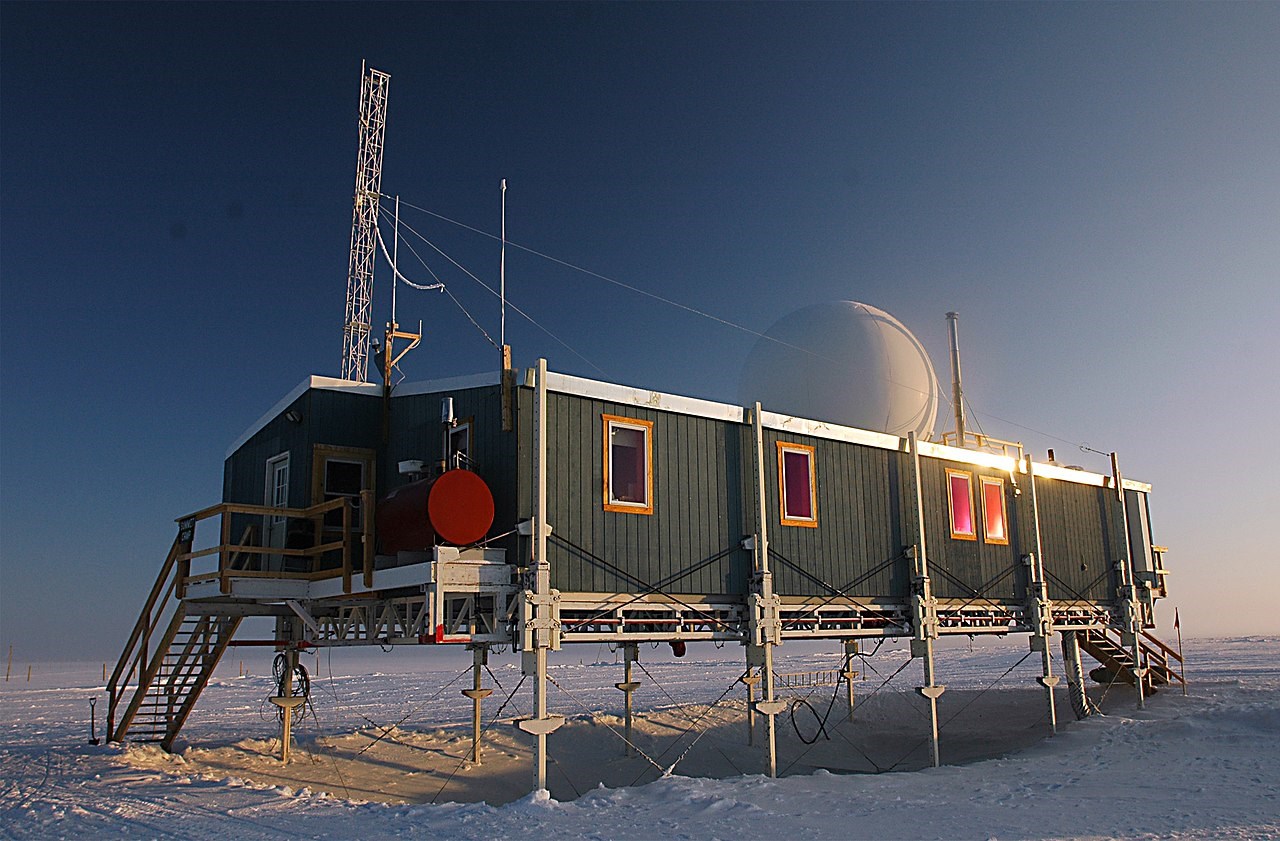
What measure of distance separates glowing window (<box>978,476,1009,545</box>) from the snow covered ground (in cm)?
494

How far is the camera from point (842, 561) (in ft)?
67.1

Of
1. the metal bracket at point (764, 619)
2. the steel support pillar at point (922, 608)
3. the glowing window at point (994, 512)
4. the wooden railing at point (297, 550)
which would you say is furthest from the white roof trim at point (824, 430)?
the wooden railing at point (297, 550)

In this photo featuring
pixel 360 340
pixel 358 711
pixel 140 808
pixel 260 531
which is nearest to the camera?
pixel 140 808

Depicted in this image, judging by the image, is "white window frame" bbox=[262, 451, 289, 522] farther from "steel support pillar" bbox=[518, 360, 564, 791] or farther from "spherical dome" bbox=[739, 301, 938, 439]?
"spherical dome" bbox=[739, 301, 938, 439]

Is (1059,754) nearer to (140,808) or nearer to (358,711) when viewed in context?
(140,808)

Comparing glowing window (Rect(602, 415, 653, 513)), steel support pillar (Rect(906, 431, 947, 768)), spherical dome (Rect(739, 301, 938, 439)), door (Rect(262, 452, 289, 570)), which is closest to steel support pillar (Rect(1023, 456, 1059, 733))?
spherical dome (Rect(739, 301, 938, 439))

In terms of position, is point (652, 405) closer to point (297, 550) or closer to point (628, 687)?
point (297, 550)

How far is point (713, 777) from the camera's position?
2317 centimetres

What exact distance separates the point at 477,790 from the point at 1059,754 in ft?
41.9

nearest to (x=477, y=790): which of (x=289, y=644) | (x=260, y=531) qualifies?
(x=289, y=644)

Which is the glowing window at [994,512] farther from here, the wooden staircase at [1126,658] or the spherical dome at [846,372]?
the wooden staircase at [1126,658]

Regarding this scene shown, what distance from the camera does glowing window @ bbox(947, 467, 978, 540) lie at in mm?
22906

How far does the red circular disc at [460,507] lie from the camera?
15.3m

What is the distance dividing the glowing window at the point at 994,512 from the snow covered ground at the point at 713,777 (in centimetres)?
494
